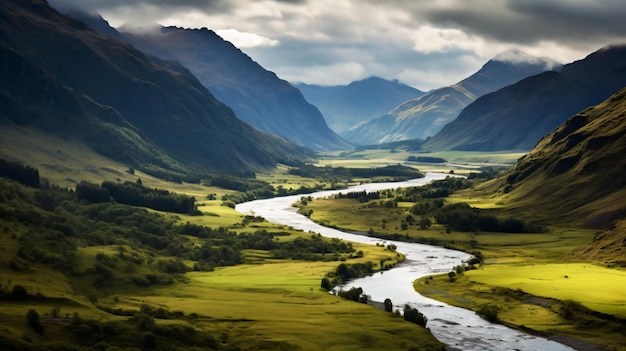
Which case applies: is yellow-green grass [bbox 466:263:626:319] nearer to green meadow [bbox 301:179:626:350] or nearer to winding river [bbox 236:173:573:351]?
green meadow [bbox 301:179:626:350]

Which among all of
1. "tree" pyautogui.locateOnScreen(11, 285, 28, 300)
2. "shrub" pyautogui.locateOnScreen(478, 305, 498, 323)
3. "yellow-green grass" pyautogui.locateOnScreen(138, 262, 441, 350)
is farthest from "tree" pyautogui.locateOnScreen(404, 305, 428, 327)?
"tree" pyautogui.locateOnScreen(11, 285, 28, 300)

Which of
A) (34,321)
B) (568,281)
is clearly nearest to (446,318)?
(568,281)

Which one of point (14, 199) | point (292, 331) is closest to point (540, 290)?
point (292, 331)

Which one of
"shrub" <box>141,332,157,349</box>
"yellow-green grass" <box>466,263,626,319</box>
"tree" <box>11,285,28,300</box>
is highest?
"yellow-green grass" <box>466,263,626,319</box>

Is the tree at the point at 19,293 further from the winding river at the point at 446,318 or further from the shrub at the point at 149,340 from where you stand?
the winding river at the point at 446,318

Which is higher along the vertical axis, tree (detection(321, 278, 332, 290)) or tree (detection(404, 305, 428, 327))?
tree (detection(321, 278, 332, 290))

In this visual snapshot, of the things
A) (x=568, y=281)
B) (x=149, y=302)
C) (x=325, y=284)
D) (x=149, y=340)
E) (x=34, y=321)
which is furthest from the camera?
(x=325, y=284)

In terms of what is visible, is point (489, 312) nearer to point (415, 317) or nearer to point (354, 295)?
point (415, 317)
